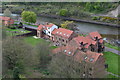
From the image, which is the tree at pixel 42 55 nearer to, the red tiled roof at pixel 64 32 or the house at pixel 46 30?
the red tiled roof at pixel 64 32

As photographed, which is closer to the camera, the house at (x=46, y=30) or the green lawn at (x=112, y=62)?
the green lawn at (x=112, y=62)

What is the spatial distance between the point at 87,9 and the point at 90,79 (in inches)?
1216

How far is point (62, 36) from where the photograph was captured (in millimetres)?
19672

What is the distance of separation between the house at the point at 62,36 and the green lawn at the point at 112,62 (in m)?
4.24

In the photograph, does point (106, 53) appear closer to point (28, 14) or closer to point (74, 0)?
point (28, 14)

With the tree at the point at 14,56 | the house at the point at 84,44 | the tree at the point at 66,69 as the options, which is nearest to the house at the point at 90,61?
the tree at the point at 66,69

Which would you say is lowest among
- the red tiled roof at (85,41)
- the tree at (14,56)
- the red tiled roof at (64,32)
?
the tree at (14,56)

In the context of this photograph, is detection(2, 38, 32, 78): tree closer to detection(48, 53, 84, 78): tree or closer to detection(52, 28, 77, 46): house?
detection(48, 53, 84, 78): tree

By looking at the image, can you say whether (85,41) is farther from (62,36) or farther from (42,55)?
(42,55)

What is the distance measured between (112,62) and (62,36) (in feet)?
21.2

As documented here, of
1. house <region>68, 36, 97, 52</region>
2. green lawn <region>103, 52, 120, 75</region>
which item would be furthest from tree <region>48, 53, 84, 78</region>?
house <region>68, 36, 97, 52</region>

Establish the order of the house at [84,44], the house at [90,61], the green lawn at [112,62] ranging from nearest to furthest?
the house at [90,61]
the green lawn at [112,62]
the house at [84,44]

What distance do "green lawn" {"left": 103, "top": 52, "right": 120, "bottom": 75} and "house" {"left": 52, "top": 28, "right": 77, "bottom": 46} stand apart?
424 centimetres

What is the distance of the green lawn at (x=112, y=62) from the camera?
14.0 metres
